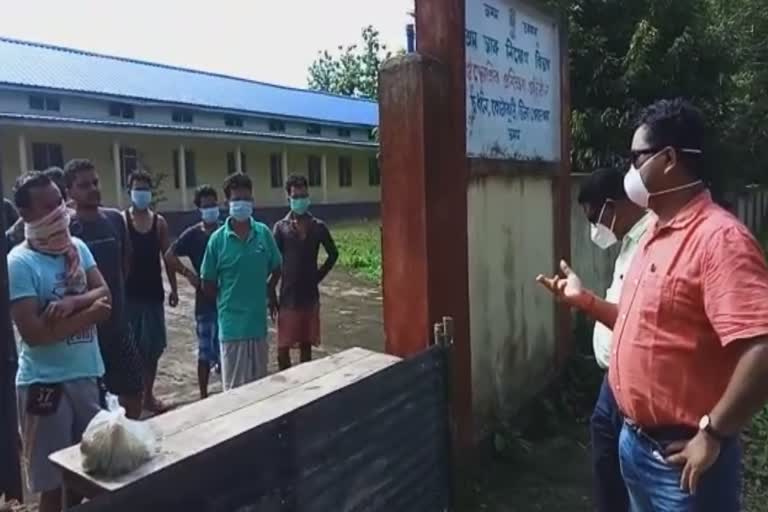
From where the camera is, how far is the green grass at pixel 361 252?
13.9 meters

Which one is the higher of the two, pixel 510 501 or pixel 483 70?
pixel 483 70

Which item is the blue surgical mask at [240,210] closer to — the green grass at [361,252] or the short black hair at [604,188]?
the short black hair at [604,188]

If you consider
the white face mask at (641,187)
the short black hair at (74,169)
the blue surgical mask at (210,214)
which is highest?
the short black hair at (74,169)

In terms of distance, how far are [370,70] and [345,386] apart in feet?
170

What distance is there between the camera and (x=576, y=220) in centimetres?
620

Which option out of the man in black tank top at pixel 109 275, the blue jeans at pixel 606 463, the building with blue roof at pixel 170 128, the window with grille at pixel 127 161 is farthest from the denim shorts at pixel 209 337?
the window with grille at pixel 127 161

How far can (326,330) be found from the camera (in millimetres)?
8727

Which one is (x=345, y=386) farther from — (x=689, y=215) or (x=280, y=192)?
(x=280, y=192)

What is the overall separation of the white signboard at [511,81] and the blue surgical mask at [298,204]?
1801 millimetres

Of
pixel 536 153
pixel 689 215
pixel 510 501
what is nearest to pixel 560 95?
pixel 536 153

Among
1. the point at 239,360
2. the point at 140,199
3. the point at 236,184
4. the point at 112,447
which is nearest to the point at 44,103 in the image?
the point at 140,199

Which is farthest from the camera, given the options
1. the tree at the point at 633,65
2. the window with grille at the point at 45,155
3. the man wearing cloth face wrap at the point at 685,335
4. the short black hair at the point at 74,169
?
the window with grille at the point at 45,155

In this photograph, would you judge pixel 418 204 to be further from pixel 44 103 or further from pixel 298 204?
pixel 44 103

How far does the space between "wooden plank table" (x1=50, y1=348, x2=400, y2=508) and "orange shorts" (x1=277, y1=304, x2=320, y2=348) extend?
2394 millimetres
